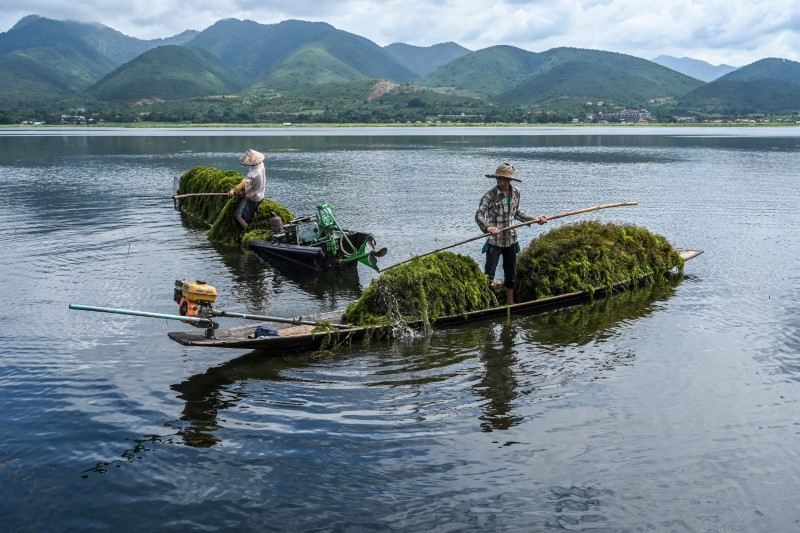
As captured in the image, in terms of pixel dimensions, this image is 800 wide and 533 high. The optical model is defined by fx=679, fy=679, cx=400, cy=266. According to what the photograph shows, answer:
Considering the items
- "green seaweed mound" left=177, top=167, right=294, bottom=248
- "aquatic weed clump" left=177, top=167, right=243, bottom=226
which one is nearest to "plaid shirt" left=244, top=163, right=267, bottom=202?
"green seaweed mound" left=177, top=167, right=294, bottom=248

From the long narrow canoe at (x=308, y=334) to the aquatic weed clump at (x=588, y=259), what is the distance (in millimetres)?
740

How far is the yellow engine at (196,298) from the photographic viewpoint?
483 inches

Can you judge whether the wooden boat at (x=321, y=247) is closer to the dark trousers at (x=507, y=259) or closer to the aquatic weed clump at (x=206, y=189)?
the dark trousers at (x=507, y=259)

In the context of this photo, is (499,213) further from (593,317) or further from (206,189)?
(206,189)

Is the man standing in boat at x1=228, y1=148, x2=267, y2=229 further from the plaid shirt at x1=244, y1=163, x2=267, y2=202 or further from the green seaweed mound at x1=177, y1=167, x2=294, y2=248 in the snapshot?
the green seaweed mound at x1=177, y1=167, x2=294, y2=248

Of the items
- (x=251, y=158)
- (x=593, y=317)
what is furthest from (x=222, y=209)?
(x=593, y=317)

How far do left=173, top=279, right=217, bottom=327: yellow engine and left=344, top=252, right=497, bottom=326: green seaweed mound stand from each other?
313 centimetres

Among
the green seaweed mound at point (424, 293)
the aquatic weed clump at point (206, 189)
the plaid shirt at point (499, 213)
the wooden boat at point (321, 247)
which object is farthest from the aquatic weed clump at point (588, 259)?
the aquatic weed clump at point (206, 189)

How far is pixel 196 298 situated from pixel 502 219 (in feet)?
23.3

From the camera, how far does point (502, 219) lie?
15.6 metres

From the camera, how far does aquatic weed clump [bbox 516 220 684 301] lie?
17.0 m

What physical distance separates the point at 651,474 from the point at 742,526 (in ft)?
4.36

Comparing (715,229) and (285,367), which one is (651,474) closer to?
(285,367)

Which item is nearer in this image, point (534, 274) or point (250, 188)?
point (534, 274)
